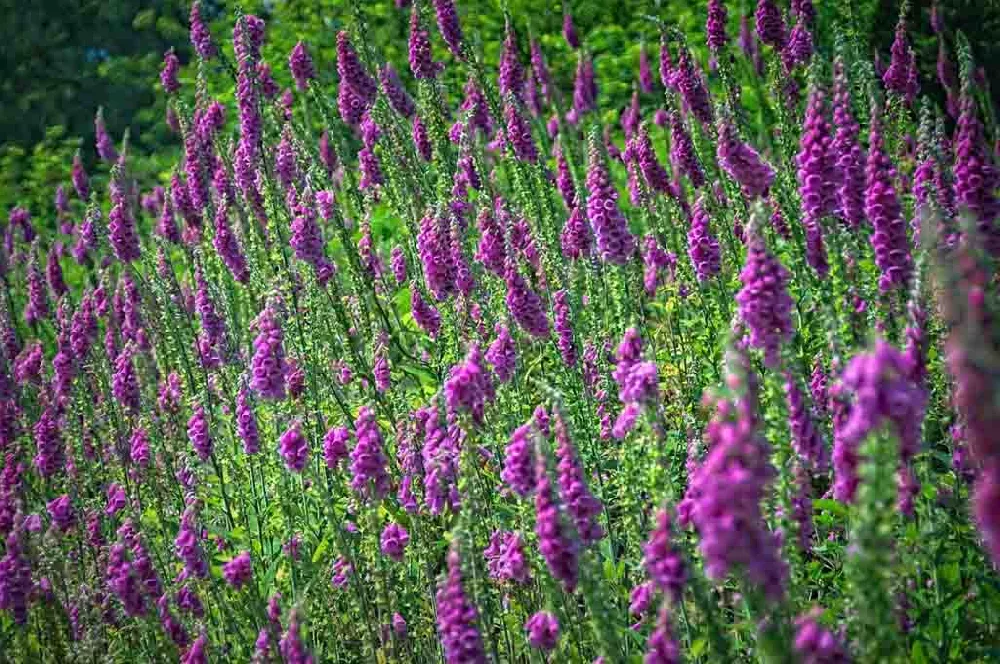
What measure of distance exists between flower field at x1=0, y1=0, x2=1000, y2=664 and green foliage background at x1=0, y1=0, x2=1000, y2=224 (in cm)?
581

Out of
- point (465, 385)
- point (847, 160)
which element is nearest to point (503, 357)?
point (465, 385)

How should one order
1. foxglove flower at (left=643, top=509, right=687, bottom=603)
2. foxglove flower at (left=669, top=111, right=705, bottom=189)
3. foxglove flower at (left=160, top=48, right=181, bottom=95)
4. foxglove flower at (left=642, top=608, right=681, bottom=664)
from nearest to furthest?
1. foxglove flower at (left=642, top=608, right=681, bottom=664)
2. foxglove flower at (left=643, top=509, right=687, bottom=603)
3. foxglove flower at (left=669, top=111, right=705, bottom=189)
4. foxglove flower at (left=160, top=48, right=181, bottom=95)

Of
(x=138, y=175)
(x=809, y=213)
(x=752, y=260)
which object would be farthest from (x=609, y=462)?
(x=138, y=175)

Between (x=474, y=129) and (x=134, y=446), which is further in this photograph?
(x=474, y=129)

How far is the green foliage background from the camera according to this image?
44.0 ft

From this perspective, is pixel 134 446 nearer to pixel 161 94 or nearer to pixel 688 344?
pixel 688 344

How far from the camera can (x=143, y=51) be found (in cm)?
1825

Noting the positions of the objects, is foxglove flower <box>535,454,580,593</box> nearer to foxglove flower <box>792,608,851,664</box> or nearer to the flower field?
the flower field

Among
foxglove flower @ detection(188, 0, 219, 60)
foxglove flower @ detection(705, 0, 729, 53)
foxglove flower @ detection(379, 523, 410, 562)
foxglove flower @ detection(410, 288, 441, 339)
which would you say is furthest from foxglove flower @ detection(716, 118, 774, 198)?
foxglove flower @ detection(188, 0, 219, 60)

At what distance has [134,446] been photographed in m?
5.28

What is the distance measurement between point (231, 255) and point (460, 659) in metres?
3.77

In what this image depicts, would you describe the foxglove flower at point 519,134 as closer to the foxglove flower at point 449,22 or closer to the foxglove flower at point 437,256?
the foxglove flower at point 449,22

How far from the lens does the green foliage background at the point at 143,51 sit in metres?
13.4

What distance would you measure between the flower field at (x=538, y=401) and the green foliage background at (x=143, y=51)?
5.81m
